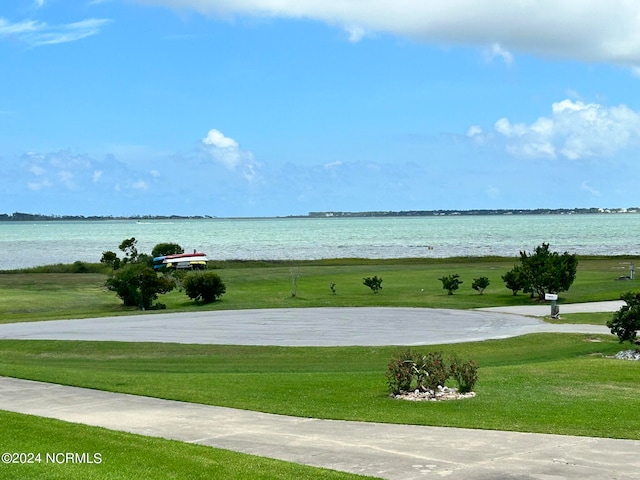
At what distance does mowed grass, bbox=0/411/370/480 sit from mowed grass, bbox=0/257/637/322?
3122cm

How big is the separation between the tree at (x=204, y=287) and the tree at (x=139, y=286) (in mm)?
1551

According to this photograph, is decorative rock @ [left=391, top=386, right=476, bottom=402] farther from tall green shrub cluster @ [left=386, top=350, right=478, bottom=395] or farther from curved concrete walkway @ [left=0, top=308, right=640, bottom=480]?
curved concrete walkway @ [left=0, top=308, right=640, bottom=480]

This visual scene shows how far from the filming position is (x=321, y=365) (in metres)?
24.9

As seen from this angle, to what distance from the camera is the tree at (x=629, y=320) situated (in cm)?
2528

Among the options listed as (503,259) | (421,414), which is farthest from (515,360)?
(503,259)

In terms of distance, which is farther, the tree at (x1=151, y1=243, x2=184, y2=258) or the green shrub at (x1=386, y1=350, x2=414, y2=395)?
the tree at (x1=151, y1=243, x2=184, y2=258)

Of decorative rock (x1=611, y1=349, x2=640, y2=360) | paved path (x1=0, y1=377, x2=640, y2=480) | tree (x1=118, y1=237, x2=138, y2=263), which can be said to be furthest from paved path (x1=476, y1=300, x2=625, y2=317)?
tree (x1=118, y1=237, x2=138, y2=263)

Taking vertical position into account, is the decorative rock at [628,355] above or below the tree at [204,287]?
below

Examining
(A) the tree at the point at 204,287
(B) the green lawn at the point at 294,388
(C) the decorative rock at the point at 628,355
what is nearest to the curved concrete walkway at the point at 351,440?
(B) the green lawn at the point at 294,388

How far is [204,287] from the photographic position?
167ft

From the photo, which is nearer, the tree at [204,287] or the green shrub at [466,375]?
the green shrub at [466,375]

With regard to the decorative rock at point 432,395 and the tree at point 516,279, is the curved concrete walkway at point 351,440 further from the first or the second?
the tree at point 516,279

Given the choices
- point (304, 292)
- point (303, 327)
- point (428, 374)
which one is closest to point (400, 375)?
point (428, 374)

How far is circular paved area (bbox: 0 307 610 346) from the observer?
31725 millimetres
